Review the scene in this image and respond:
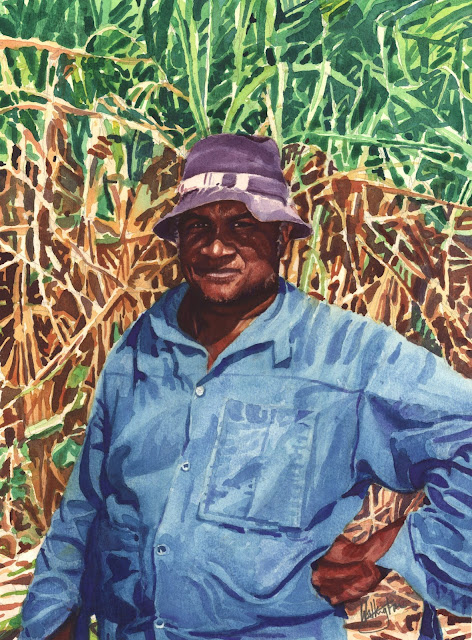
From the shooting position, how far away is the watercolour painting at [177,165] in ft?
7.11

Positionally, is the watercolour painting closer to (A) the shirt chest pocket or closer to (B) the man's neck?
(B) the man's neck

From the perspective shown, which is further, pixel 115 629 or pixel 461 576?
pixel 115 629

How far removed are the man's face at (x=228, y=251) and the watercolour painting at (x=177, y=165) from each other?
22 cm

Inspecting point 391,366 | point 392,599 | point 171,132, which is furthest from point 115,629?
point 171,132

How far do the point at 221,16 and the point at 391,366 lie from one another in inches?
39.4

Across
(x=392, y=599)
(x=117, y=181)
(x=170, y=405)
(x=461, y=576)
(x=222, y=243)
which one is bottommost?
(x=392, y=599)

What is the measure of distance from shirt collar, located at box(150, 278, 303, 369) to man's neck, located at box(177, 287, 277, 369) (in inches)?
0.9

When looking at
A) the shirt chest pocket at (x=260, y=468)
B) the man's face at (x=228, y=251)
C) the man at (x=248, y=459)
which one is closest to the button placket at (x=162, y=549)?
the man at (x=248, y=459)

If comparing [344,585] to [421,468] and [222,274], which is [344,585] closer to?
[421,468]

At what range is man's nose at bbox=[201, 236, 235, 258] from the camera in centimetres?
192

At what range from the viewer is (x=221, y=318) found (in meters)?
1.99

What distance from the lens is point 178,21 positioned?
7.12 feet

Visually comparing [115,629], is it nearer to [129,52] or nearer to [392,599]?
[392,599]
